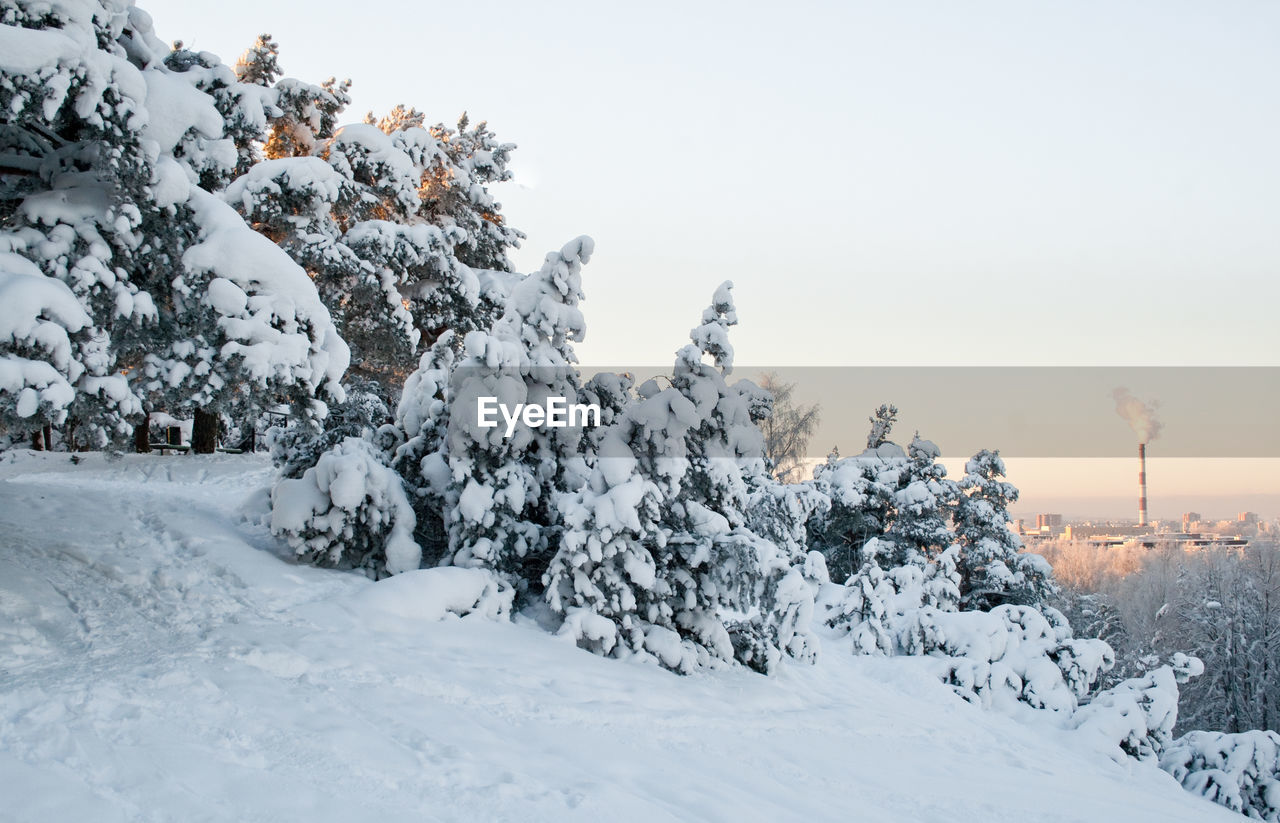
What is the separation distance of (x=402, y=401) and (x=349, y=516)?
2.50 m

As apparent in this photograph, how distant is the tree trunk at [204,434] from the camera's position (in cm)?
1903

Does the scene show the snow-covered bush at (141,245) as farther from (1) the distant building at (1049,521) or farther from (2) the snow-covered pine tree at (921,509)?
(1) the distant building at (1049,521)

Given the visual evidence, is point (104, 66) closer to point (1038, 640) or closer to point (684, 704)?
point (684, 704)

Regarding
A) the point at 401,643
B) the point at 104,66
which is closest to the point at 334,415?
the point at 401,643

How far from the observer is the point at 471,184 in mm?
19312

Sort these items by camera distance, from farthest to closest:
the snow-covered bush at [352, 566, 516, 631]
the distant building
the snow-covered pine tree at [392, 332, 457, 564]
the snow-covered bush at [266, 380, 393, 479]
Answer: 1. the distant building
2. the snow-covered bush at [266, 380, 393, 479]
3. the snow-covered pine tree at [392, 332, 457, 564]
4. the snow-covered bush at [352, 566, 516, 631]

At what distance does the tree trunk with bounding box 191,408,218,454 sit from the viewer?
19.0 meters

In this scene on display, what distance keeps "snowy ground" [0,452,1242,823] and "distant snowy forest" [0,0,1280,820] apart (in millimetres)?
689

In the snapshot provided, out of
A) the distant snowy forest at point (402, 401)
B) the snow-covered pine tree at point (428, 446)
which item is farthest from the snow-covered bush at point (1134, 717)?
the snow-covered pine tree at point (428, 446)

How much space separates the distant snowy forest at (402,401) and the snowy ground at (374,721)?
2.26 ft

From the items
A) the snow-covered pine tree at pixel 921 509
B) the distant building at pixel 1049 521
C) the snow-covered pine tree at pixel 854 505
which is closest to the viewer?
the snow-covered pine tree at pixel 921 509

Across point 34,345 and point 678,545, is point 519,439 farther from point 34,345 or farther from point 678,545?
A: point 34,345

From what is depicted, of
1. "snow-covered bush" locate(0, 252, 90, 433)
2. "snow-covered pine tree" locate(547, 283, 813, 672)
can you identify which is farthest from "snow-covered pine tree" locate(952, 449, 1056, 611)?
"snow-covered bush" locate(0, 252, 90, 433)

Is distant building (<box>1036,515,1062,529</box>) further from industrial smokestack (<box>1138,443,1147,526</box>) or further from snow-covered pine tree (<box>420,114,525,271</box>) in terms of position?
snow-covered pine tree (<box>420,114,525,271</box>)
